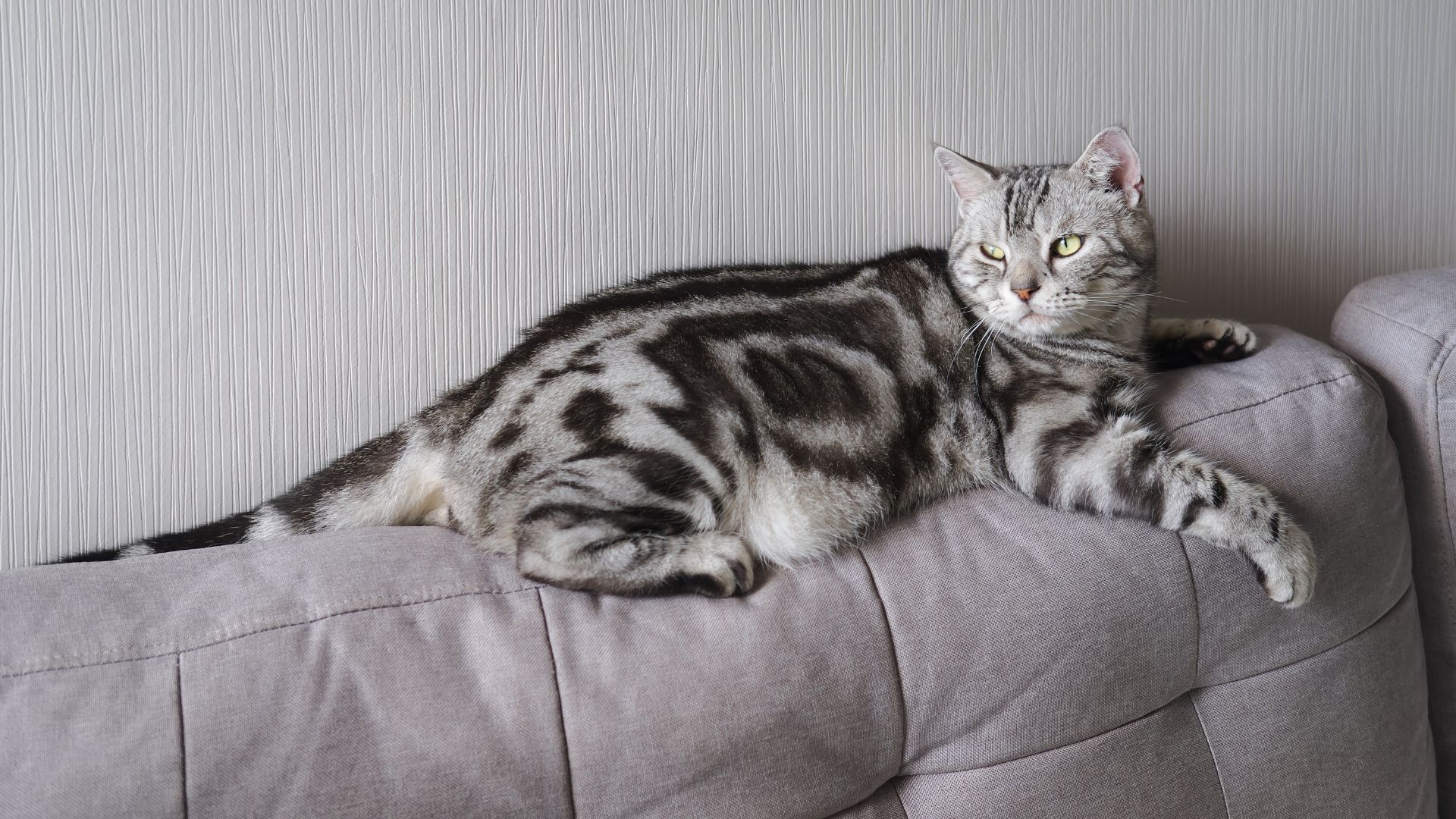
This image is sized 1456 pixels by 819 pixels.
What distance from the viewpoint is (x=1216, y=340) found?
139cm

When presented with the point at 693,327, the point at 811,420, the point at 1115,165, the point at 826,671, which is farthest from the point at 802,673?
the point at 1115,165

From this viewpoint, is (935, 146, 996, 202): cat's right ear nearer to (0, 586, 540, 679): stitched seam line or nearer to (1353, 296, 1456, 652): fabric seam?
(1353, 296, 1456, 652): fabric seam

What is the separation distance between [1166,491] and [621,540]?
642 mm

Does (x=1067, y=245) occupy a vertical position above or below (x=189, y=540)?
above

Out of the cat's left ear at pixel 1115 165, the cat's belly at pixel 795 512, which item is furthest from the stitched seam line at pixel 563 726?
the cat's left ear at pixel 1115 165

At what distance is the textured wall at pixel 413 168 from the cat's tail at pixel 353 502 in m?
0.10

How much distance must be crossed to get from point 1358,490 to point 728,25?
3.45 feet

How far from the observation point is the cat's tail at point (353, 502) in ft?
3.60

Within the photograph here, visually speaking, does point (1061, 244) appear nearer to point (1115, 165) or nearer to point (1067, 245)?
point (1067, 245)

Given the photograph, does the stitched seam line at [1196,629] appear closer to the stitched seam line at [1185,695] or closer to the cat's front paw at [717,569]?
the stitched seam line at [1185,695]

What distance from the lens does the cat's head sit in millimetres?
1228

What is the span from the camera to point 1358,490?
1184mm

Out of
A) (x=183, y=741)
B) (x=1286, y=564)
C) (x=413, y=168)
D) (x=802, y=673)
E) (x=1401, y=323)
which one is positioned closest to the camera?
(x=183, y=741)

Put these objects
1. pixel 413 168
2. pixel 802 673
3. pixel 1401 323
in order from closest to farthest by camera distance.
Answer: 1. pixel 802 673
2. pixel 413 168
3. pixel 1401 323
